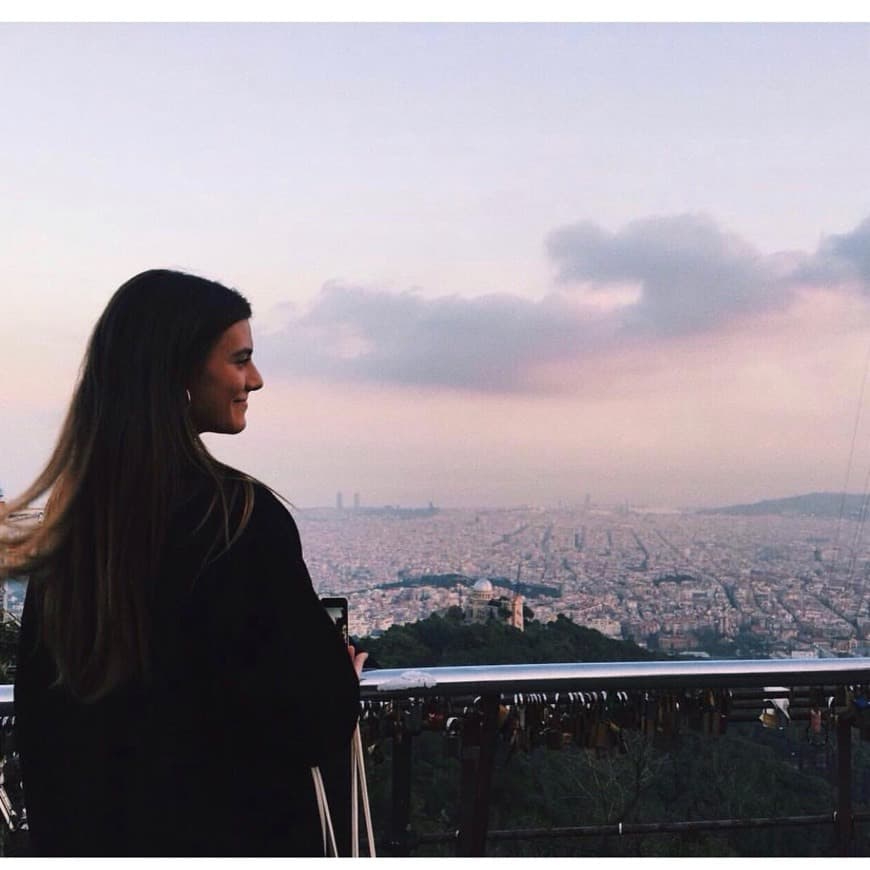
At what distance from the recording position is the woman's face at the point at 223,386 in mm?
1184

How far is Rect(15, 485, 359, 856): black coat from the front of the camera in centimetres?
106

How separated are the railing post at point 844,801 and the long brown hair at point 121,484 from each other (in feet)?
6.60

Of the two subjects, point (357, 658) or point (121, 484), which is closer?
point (121, 484)

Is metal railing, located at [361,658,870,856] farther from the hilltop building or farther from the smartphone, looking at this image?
the hilltop building

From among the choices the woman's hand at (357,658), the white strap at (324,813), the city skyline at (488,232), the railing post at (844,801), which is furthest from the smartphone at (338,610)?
the city skyline at (488,232)

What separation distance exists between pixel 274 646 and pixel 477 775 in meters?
1.26

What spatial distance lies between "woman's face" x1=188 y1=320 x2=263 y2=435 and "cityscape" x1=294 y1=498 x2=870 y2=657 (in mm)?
2239

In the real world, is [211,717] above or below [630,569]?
above

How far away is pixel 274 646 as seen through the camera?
1079mm

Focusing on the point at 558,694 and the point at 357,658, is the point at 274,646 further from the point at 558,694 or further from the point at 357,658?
the point at 558,694

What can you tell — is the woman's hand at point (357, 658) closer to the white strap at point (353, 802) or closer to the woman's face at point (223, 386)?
the white strap at point (353, 802)

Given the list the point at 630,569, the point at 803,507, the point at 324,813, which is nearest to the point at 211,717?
the point at 324,813

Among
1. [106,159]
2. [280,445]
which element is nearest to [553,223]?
[280,445]
